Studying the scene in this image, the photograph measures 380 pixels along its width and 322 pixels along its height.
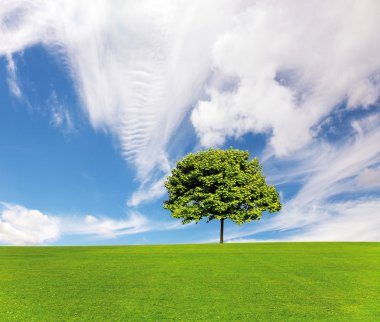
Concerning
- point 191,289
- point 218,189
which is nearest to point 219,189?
point 218,189

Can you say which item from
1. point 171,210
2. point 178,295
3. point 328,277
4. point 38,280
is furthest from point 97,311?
point 171,210

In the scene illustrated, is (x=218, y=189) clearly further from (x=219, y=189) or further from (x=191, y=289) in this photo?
(x=191, y=289)

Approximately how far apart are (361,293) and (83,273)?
1715 centimetres

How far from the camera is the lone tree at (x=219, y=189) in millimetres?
58969

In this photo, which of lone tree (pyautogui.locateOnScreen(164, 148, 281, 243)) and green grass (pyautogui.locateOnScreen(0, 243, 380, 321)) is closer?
green grass (pyautogui.locateOnScreen(0, 243, 380, 321))

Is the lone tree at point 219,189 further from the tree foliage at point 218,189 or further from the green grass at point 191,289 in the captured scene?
the green grass at point 191,289

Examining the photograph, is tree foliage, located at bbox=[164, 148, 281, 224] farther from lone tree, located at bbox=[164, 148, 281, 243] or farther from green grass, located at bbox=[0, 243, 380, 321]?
green grass, located at bbox=[0, 243, 380, 321]

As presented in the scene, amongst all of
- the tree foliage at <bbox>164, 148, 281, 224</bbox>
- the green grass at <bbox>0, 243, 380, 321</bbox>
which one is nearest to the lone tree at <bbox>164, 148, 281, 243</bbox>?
the tree foliage at <bbox>164, 148, 281, 224</bbox>

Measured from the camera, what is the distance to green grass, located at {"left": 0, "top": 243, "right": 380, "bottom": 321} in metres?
16.8

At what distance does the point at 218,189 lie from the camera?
5897 cm

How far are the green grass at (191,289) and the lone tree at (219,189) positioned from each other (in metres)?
26.2

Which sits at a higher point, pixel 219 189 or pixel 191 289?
pixel 219 189

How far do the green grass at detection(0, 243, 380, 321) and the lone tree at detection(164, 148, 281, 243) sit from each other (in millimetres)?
26205

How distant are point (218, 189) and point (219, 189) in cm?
15
